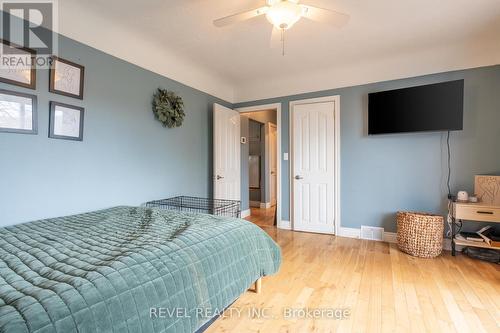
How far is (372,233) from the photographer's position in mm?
3361

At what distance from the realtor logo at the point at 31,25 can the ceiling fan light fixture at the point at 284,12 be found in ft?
5.97

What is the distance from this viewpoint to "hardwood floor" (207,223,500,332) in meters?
1.59

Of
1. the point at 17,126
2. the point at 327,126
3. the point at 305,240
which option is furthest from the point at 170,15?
the point at 305,240

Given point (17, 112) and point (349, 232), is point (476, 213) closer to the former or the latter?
point (349, 232)

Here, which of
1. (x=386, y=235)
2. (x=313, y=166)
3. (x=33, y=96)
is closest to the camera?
(x=33, y=96)

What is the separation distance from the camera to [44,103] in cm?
198

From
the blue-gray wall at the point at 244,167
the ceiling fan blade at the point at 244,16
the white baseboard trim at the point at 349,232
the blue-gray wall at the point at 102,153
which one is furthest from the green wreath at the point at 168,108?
the white baseboard trim at the point at 349,232

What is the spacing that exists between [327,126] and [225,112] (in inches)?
63.7

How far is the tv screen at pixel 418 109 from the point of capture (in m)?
2.76

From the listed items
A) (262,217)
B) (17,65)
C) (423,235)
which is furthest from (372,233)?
(17,65)

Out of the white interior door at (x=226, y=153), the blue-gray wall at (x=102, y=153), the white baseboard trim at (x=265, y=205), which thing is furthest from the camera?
the white baseboard trim at (x=265, y=205)

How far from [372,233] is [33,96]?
157 inches

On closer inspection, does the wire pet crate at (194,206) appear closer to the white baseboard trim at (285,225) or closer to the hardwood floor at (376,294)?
the hardwood floor at (376,294)

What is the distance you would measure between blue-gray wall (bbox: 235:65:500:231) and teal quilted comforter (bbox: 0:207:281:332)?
2065 mm
